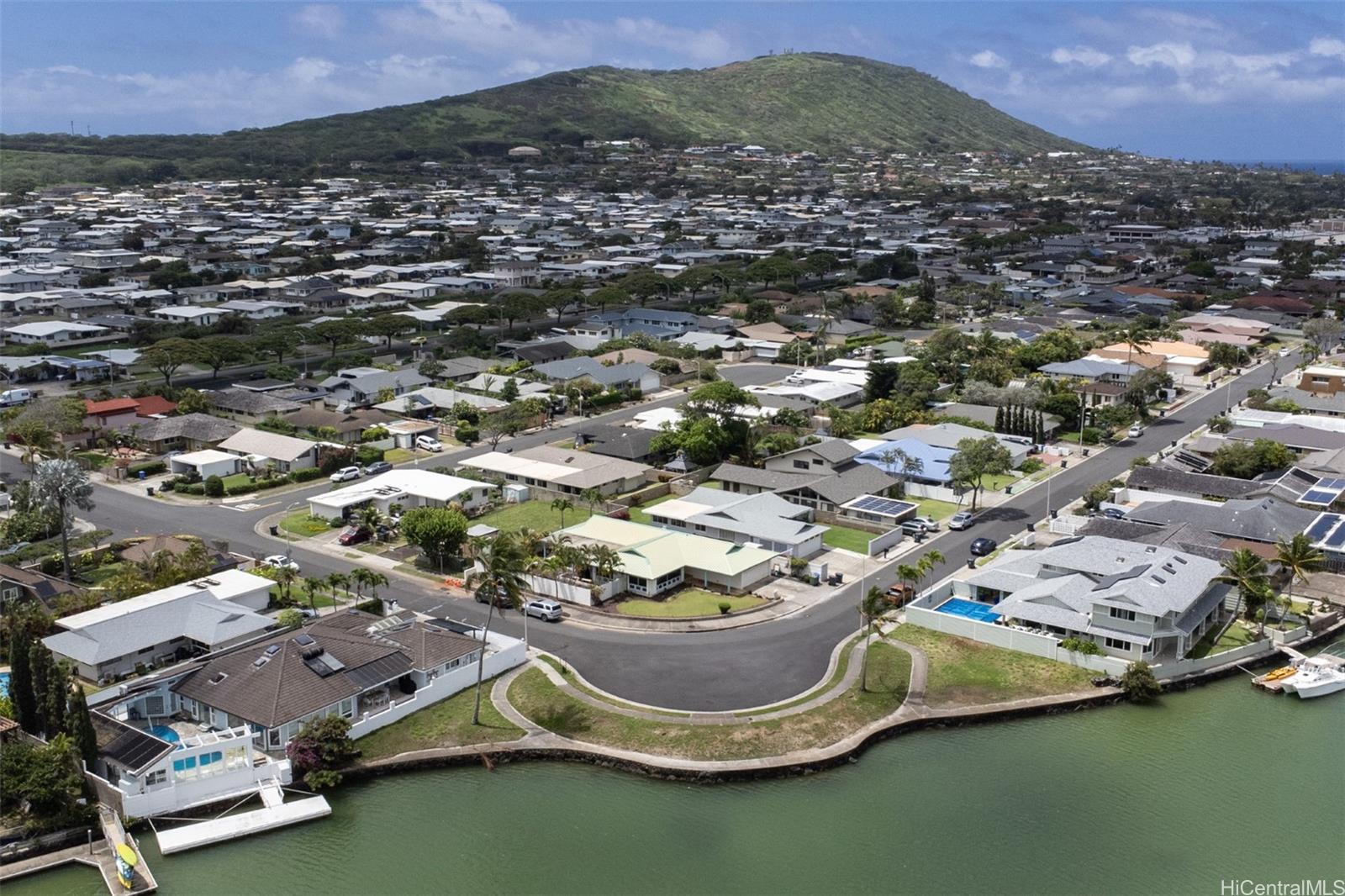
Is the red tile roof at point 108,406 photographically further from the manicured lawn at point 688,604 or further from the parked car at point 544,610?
the manicured lawn at point 688,604

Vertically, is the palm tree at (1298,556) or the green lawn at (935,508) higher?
the palm tree at (1298,556)

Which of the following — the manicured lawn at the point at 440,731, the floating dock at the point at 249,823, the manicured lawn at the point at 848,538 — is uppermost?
the manicured lawn at the point at 848,538

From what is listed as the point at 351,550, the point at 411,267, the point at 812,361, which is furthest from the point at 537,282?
the point at 351,550

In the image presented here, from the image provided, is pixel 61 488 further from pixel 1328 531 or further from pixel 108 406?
pixel 1328 531

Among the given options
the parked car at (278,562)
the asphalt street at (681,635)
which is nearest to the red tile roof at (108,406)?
the asphalt street at (681,635)

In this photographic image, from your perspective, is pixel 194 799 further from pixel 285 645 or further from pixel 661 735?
pixel 661 735

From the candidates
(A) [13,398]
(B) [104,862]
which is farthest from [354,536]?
(A) [13,398]

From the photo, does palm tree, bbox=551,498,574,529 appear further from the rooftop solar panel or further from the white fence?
the rooftop solar panel

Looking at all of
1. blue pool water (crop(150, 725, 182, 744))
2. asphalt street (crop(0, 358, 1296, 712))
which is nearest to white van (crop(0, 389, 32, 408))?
asphalt street (crop(0, 358, 1296, 712))
